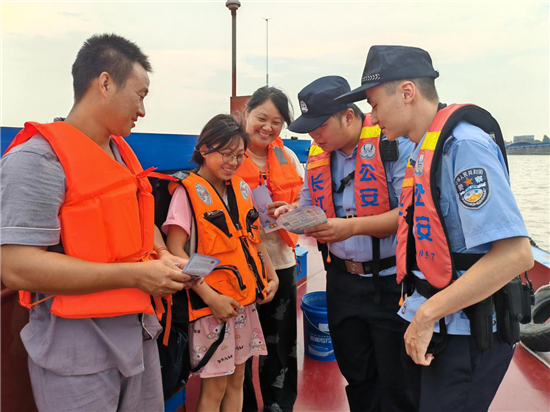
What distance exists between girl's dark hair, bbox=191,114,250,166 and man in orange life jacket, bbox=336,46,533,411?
0.71 m

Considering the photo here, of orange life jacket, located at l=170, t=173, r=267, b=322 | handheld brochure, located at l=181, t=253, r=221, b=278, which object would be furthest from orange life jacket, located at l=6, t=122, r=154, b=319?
orange life jacket, located at l=170, t=173, r=267, b=322

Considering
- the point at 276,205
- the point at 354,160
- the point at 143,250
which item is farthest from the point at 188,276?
the point at 354,160

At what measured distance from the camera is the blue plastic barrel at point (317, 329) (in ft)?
9.72

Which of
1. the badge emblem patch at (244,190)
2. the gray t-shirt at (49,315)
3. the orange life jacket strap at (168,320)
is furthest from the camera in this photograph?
the badge emblem patch at (244,190)

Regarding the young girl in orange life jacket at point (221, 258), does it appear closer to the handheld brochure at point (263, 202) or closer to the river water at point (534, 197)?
the handheld brochure at point (263, 202)

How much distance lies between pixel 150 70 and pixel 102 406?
125cm

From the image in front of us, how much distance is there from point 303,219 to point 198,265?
0.62 meters

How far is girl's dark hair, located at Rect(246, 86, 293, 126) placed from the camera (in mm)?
2287

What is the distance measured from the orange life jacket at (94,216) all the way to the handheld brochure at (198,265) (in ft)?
0.60

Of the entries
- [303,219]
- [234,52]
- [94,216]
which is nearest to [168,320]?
[94,216]

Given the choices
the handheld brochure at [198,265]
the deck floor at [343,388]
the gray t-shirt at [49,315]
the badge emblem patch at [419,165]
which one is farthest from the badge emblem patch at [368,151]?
the deck floor at [343,388]

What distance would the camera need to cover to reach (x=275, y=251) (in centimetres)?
236

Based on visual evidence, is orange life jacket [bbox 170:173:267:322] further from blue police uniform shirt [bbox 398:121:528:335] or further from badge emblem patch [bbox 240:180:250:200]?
blue police uniform shirt [bbox 398:121:528:335]

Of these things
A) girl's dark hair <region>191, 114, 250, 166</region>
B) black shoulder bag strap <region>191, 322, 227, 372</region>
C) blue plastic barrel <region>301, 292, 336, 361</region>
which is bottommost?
blue plastic barrel <region>301, 292, 336, 361</region>
